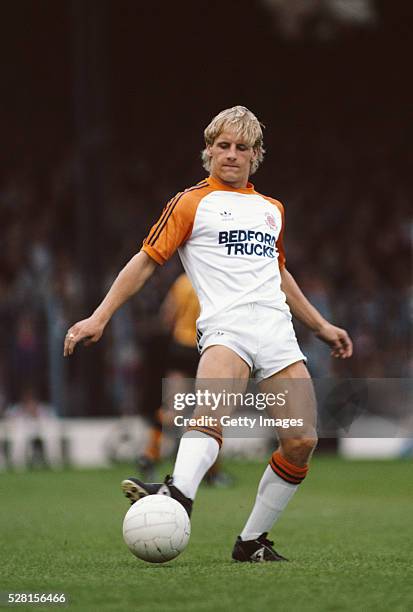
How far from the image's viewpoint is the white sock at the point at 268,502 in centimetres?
641

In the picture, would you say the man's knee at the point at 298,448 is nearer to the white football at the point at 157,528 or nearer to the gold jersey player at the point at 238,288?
the gold jersey player at the point at 238,288

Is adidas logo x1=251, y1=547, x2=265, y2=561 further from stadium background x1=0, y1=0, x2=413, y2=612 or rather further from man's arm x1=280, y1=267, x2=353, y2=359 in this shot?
man's arm x1=280, y1=267, x2=353, y2=359

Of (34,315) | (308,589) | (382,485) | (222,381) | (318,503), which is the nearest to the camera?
(308,589)

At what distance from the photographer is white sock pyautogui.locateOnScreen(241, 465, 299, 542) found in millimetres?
6414

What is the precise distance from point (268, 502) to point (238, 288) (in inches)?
38.2

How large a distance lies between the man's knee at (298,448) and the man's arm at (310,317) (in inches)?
24.9

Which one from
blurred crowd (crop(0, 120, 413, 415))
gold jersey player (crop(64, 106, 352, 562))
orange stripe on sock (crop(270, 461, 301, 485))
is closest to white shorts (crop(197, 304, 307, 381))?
gold jersey player (crop(64, 106, 352, 562))

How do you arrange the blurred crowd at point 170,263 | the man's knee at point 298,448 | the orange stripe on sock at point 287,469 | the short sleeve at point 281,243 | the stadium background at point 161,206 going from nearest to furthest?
the man's knee at point 298,448 < the orange stripe on sock at point 287,469 < the short sleeve at point 281,243 < the stadium background at point 161,206 < the blurred crowd at point 170,263

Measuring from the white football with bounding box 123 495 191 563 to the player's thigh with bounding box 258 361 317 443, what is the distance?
0.63 metres

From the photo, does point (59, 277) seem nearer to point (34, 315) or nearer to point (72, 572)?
point (34, 315)

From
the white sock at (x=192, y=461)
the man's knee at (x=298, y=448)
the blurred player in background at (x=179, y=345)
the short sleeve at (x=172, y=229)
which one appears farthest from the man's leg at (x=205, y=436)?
the blurred player in background at (x=179, y=345)

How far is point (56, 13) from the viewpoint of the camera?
21.4m

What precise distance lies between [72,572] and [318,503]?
4.59 metres

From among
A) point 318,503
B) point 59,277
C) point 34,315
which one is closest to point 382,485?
point 318,503
